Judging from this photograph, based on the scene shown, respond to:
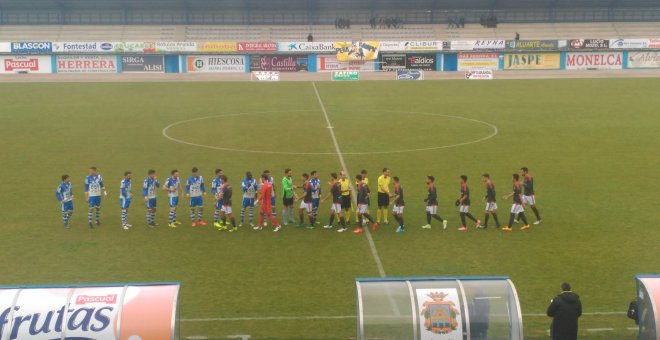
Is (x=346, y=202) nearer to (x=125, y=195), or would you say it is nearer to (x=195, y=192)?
(x=195, y=192)

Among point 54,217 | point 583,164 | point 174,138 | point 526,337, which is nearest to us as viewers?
point 526,337

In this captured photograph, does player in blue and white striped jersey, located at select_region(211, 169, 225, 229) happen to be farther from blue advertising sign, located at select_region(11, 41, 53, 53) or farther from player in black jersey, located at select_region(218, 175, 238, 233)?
blue advertising sign, located at select_region(11, 41, 53, 53)

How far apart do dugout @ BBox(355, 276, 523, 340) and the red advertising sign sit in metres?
70.2

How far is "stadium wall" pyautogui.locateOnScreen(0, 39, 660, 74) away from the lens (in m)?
78.8

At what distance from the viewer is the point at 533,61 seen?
80.1 m

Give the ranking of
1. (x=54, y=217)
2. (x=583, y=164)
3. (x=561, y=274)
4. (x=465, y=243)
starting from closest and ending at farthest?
(x=561, y=274)
(x=465, y=243)
(x=54, y=217)
(x=583, y=164)

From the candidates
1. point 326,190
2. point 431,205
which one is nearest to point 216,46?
point 326,190

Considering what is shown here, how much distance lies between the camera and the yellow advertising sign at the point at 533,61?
80000 millimetres

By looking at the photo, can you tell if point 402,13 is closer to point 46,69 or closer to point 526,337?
point 46,69

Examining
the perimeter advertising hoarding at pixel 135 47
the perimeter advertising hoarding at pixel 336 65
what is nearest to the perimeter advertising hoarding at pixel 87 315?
the perimeter advertising hoarding at pixel 336 65

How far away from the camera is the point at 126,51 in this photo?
3061 inches

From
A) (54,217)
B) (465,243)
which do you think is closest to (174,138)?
(54,217)

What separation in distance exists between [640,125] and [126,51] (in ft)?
177

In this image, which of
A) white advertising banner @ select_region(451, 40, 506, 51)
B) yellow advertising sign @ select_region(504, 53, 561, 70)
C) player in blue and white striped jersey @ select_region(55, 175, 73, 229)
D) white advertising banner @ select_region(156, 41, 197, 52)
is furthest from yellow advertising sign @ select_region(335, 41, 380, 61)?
player in blue and white striped jersey @ select_region(55, 175, 73, 229)
